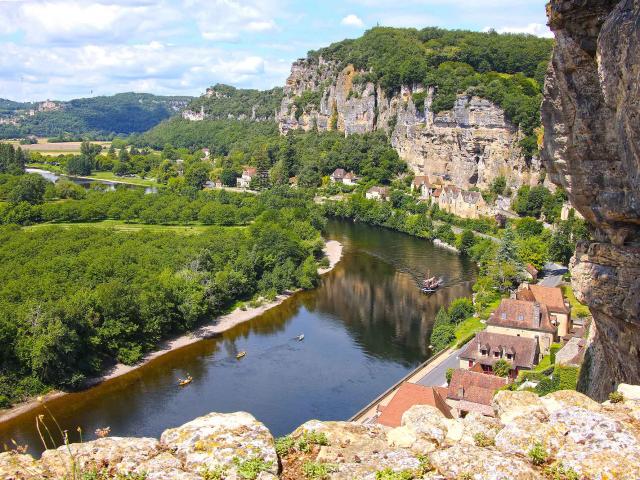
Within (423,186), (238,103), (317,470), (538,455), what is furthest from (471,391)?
(238,103)

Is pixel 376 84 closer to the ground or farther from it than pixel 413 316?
farther from it

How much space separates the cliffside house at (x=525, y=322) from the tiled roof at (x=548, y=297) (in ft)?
3.89

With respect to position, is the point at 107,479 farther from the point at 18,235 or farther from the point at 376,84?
the point at 376,84

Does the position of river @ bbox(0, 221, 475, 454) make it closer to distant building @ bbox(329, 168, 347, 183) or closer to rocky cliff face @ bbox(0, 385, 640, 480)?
rocky cliff face @ bbox(0, 385, 640, 480)

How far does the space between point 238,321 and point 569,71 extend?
98.8 ft

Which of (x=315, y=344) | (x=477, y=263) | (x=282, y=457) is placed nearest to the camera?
(x=282, y=457)

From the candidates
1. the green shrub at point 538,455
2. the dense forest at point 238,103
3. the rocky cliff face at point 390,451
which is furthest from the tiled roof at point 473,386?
the dense forest at point 238,103

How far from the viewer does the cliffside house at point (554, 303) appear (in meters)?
30.5

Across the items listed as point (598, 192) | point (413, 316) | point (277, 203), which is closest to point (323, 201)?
point (277, 203)

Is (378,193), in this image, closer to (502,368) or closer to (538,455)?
(502,368)

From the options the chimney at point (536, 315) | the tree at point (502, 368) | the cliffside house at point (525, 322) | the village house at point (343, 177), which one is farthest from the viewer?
the village house at point (343, 177)

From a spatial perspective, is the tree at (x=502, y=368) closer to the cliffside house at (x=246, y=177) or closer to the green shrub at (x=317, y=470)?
the green shrub at (x=317, y=470)

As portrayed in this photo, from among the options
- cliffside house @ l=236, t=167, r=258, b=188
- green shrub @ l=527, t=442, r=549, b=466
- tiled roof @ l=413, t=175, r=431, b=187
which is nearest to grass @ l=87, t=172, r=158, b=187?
cliffside house @ l=236, t=167, r=258, b=188

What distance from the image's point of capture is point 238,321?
36.4 metres
